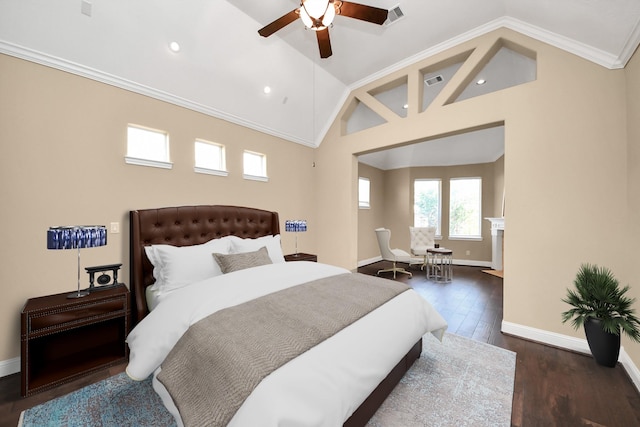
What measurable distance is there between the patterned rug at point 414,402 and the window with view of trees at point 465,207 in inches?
195

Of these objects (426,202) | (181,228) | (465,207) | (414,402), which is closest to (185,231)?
(181,228)

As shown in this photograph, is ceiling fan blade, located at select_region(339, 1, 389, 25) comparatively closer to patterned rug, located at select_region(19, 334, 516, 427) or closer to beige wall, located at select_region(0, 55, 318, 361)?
beige wall, located at select_region(0, 55, 318, 361)

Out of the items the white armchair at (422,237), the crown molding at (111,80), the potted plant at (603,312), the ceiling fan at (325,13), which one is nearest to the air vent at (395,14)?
the ceiling fan at (325,13)

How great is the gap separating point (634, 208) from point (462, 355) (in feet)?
6.26

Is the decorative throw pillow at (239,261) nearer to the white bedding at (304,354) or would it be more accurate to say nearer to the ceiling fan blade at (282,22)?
the white bedding at (304,354)

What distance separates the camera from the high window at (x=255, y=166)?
387 centimetres

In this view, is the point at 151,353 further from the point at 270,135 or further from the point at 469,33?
the point at 469,33

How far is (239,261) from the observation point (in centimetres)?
269

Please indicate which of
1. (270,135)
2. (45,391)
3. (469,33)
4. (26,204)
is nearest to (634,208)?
(469,33)

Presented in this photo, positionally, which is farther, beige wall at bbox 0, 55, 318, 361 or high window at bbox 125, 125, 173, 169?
high window at bbox 125, 125, 173, 169

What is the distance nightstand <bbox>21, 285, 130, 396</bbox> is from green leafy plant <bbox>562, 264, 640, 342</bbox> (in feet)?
13.3

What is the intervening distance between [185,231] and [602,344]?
168 inches

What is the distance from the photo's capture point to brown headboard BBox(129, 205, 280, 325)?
2.62m

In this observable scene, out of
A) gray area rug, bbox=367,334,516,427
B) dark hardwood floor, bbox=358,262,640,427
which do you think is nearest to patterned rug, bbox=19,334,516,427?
gray area rug, bbox=367,334,516,427
